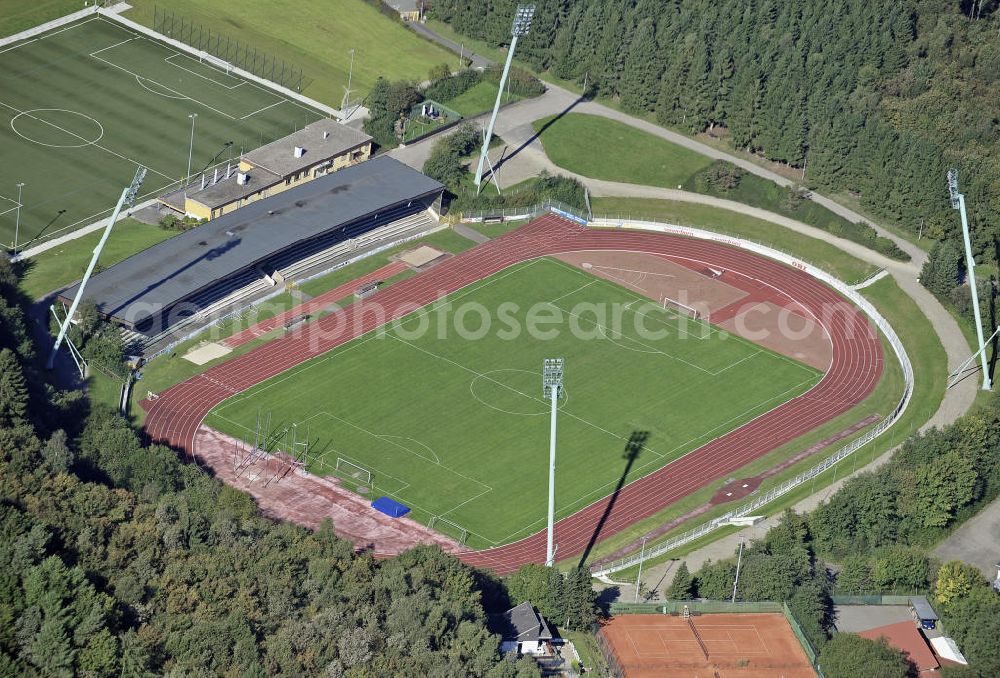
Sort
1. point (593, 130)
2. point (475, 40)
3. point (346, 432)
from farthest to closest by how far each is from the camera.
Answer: point (475, 40), point (593, 130), point (346, 432)

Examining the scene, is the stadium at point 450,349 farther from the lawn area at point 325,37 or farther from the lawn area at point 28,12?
the lawn area at point 325,37

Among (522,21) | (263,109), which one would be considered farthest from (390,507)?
(263,109)

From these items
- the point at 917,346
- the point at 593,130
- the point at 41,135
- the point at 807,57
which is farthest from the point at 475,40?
the point at 917,346

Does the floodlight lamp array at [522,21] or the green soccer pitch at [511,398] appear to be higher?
the floodlight lamp array at [522,21]

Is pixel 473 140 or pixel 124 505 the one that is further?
pixel 473 140

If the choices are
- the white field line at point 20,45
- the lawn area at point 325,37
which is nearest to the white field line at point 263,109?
the lawn area at point 325,37

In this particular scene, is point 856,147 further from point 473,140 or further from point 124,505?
point 124,505

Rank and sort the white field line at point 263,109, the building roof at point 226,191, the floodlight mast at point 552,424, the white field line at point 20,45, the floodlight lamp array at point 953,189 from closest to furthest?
the floodlight mast at point 552,424, the floodlight lamp array at point 953,189, the building roof at point 226,191, the white field line at point 263,109, the white field line at point 20,45
